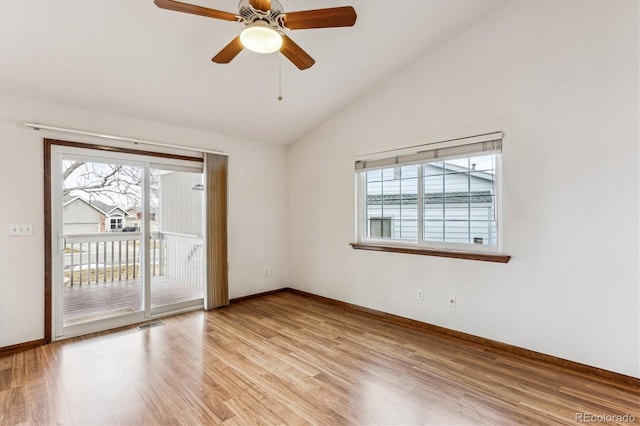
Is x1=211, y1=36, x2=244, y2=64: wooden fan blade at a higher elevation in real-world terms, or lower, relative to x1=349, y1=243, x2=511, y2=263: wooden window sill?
higher

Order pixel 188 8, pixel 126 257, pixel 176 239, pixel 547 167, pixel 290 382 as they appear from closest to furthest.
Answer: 1. pixel 188 8
2. pixel 290 382
3. pixel 547 167
4. pixel 126 257
5. pixel 176 239

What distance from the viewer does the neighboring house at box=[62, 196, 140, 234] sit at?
10.8 ft

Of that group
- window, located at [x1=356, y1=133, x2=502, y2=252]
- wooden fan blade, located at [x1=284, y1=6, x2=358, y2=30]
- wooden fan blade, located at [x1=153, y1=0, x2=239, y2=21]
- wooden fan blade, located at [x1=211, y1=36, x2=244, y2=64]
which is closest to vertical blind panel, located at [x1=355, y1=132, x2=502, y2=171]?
window, located at [x1=356, y1=133, x2=502, y2=252]

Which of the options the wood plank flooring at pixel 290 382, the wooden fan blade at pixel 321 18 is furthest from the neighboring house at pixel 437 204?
the wooden fan blade at pixel 321 18

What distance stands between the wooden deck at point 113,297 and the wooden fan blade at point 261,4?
3.45 m

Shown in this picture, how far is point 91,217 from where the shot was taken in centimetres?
349

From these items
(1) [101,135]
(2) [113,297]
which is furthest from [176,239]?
(1) [101,135]

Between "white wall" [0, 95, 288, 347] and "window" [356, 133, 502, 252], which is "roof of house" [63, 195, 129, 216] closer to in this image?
"white wall" [0, 95, 288, 347]

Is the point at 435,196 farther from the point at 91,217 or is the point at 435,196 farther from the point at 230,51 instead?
the point at 91,217

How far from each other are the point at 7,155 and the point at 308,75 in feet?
9.91

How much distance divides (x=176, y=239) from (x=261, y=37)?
10.4 feet

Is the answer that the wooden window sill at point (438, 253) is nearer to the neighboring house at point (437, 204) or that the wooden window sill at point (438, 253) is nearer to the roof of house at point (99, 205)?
the neighboring house at point (437, 204)

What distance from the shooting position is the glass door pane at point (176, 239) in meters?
3.94

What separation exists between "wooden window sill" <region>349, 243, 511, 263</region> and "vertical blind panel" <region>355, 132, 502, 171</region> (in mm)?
1001
